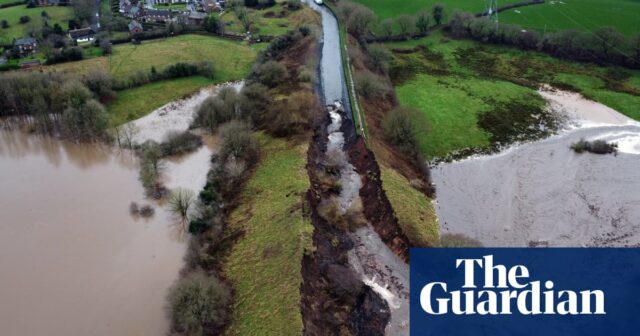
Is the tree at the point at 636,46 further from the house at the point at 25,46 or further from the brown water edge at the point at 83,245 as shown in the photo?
the house at the point at 25,46

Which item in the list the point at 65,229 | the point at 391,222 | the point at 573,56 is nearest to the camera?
the point at 391,222

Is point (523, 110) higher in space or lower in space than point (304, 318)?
higher

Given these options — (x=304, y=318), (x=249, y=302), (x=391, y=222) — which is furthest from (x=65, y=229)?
(x=391, y=222)

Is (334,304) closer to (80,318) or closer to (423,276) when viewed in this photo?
(423,276)

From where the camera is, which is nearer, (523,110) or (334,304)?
(334,304)

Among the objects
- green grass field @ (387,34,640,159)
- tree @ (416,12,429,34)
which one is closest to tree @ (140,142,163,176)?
green grass field @ (387,34,640,159)

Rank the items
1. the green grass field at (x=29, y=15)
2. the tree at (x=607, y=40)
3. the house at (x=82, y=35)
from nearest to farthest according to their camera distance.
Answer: the tree at (x=607, y=40) < the house at (x=82, y=35) < the green grass field at (x=29, y=15)

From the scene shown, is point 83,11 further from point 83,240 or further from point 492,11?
point 492,11

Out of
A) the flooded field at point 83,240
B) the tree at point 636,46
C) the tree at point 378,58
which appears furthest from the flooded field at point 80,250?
the tree at point 636,46

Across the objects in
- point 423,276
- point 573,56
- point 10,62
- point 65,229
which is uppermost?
point 10,62
